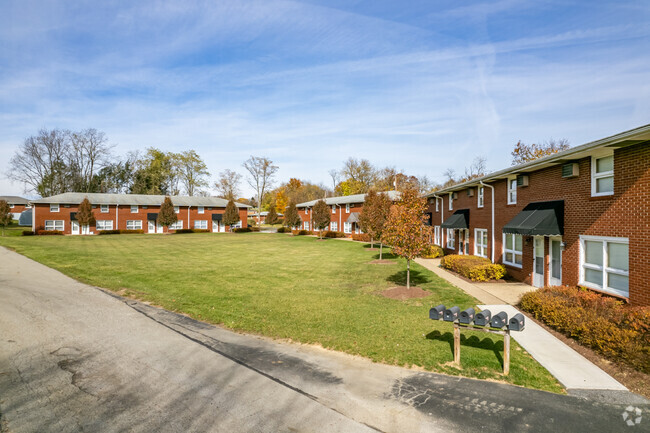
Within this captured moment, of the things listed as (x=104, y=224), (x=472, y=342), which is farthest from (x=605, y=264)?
(x=104, y=224)

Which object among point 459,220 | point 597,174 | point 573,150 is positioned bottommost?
point 459,220

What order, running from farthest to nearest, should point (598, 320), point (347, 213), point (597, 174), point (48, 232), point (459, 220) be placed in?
point (347, 213) → point (48, 232) → point (459, 220) → point (597, 174) → point (598, 320)

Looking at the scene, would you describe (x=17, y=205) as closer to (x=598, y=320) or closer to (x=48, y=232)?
(x=48, y=232)

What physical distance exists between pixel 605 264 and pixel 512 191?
677 centimetres

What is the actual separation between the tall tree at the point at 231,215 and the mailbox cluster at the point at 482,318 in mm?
49774

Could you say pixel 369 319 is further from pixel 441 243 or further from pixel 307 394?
pixel 441 243

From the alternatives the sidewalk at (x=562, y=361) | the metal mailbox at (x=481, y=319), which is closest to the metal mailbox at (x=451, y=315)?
the metal mailbox at (x=481, y=319)

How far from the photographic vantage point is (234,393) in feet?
18.9

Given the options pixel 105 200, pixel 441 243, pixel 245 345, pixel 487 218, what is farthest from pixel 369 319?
pixel 105 200

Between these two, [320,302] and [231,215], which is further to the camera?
[231,215]

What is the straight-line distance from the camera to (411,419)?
5070 mm

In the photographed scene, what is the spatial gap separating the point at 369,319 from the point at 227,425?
5.86 m

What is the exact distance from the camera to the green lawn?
7.45 metres

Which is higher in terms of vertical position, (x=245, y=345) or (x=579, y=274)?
(x=579, y=274)
